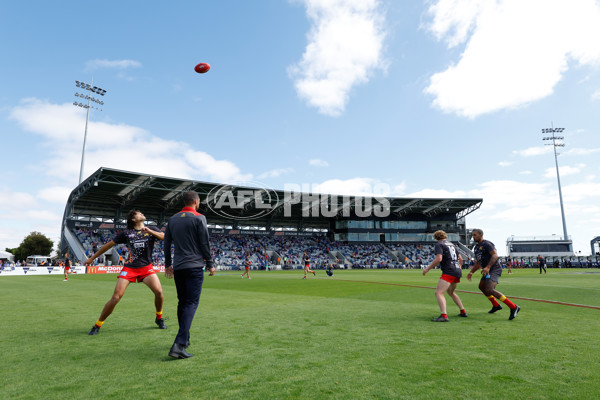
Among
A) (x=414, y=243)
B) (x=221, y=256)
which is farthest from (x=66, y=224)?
(x=414, y=243)

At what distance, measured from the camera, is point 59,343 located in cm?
514

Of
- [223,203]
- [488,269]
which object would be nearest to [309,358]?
[488,269]

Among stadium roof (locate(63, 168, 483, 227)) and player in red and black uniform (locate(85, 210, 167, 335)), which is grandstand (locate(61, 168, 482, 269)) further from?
player in red and black uniform (locate(85, 210, 167, 335))

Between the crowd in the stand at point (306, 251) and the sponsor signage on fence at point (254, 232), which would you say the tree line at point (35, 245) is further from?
the sponsor signage on fence at point (254, 232)

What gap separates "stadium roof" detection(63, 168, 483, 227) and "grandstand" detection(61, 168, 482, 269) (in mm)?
145

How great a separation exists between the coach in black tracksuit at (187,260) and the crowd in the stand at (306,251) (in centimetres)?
4981

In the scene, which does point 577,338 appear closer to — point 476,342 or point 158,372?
point 476,342

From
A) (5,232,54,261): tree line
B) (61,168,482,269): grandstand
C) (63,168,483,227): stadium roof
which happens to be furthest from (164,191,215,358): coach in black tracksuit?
(5,232,54,261): tree line

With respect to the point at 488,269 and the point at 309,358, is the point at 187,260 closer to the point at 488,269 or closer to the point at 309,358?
the point at 309,358

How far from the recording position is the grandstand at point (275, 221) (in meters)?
48.8

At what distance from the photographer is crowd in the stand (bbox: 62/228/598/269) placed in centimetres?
5441

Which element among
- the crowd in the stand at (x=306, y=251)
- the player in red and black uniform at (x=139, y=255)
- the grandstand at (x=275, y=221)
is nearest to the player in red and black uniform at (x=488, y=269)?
the player in red and black uniform at (x=139, y=255)

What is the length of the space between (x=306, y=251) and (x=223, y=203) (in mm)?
19591

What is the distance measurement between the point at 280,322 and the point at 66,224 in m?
54.9
